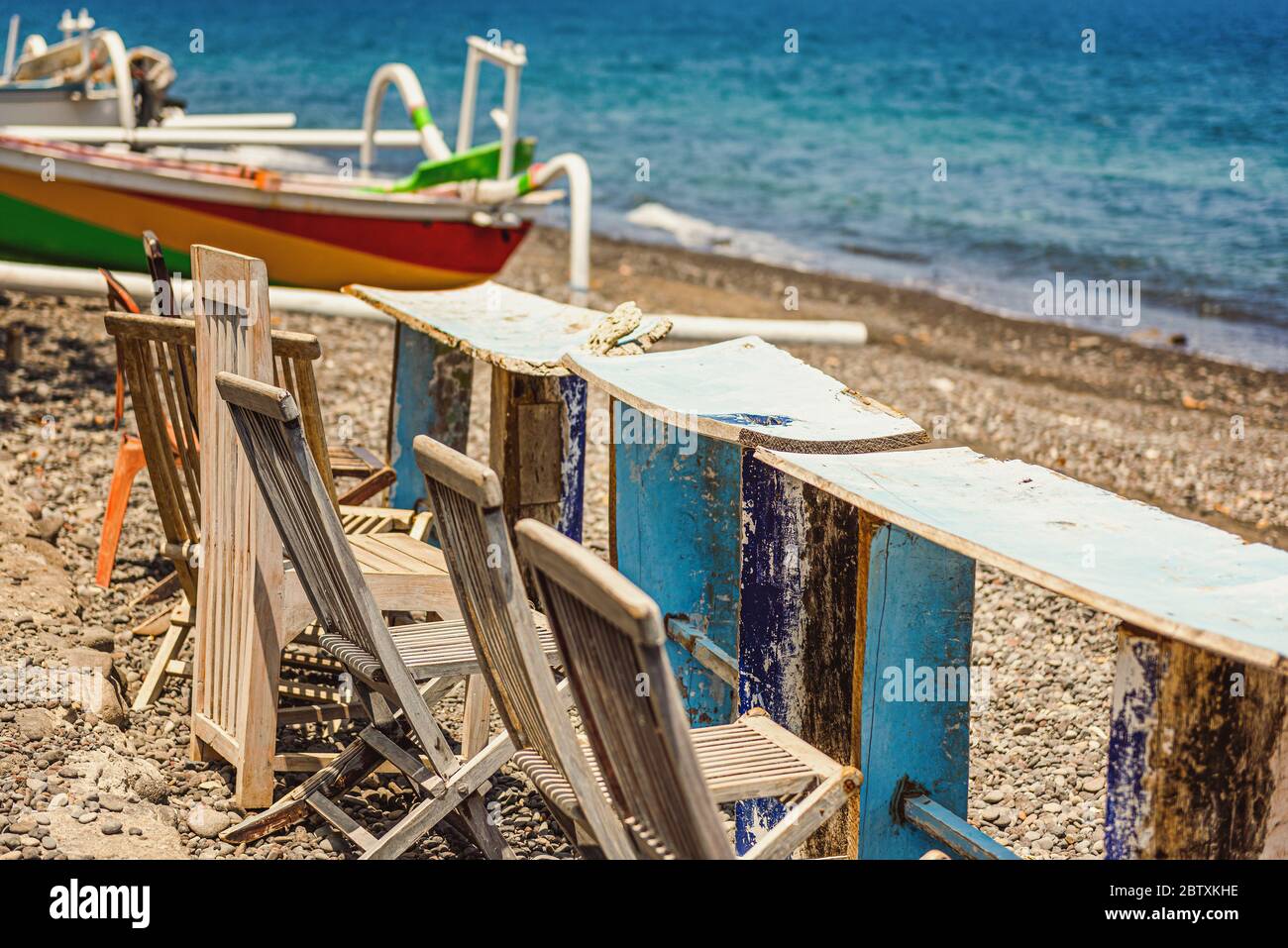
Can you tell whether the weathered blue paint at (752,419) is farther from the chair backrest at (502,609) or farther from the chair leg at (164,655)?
the chair leg at (164,655)

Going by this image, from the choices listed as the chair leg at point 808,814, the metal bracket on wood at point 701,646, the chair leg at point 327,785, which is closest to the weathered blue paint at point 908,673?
the chair leg at point 808,814

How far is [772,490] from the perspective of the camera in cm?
323

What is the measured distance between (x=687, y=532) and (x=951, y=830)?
1485mm

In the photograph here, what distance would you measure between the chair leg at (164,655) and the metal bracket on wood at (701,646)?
5.20 feet

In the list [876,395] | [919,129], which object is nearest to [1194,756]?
[876,395]

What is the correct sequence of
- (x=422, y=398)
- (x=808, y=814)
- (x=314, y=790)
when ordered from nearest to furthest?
1. (x=808, y=814)
2. (x=314, y=790)
3. (x=422, y=398)

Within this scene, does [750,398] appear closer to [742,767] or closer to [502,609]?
[742,767]

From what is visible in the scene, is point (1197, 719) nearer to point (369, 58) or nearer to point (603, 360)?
point (603, 360)

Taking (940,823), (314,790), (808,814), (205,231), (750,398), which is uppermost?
(205,231)

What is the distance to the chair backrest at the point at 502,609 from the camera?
2416 millimetres

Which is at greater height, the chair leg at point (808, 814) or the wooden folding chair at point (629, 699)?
the wooden folding chair at point (629, 699)

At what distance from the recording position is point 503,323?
4.67 metres

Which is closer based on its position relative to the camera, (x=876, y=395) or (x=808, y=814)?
(x=808, y=814)
